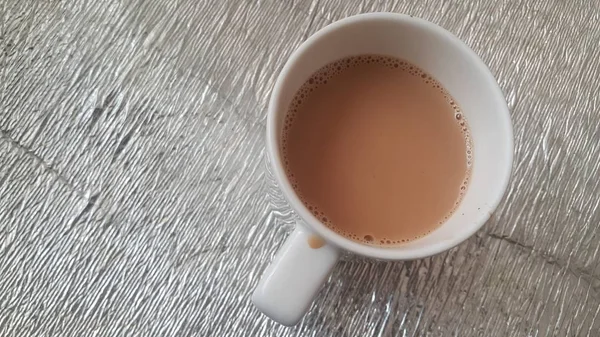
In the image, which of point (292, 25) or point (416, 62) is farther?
point (292, 25)

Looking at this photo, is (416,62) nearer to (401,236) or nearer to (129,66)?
(401,236)

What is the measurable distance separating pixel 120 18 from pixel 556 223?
0.54 m

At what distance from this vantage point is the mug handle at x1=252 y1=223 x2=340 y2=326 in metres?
0.45

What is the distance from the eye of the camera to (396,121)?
57 centimetres

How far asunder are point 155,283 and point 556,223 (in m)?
0.43

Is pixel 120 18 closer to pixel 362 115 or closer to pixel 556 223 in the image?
pixel 362 115

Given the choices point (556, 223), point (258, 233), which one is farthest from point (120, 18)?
point (556, 223)

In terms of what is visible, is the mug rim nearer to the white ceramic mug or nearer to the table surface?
the white ceramic mug

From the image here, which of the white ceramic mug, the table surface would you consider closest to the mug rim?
the white ceramic mug

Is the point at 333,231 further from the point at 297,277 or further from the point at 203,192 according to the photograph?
the point at 203,192

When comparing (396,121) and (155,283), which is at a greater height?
(396,121)

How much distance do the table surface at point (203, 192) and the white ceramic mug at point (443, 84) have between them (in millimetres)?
105

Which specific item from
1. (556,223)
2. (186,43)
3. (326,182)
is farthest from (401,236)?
(186,43)

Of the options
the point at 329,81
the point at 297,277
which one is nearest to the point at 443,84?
the point at 329,81
